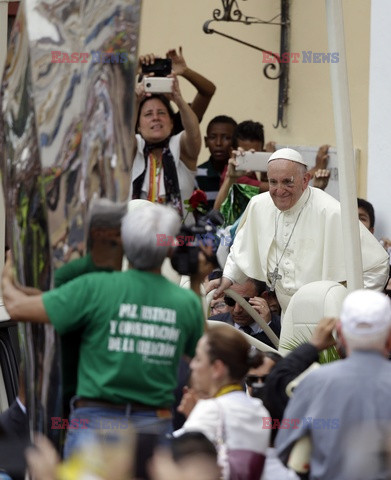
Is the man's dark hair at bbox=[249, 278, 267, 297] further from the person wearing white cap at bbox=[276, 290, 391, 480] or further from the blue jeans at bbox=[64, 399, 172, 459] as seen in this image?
the person wearing white cap at bbox=[276, 290, 391, 480]

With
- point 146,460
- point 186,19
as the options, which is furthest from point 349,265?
point 186,19

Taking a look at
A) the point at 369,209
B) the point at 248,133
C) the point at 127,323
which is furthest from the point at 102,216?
the point at 248,133

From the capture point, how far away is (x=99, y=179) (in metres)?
5.02

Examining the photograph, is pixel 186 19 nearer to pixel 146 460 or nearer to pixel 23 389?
pixel 23 389

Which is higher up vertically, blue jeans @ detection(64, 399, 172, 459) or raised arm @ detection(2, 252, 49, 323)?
raised arm @ detection(2, 252, 49, 323)

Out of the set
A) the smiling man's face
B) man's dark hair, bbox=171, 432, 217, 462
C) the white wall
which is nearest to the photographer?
the smiling man's face

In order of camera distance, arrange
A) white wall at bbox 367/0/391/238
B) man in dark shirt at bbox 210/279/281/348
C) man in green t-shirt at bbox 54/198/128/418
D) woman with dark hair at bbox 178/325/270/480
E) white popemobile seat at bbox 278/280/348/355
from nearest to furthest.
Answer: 1. woman with dark hair at bbox 178/325/270/480
2. man in green t-shirt at bbox 54/198/128/418
3. white popemobile seat at bbox 278/280/348/355
4. man in dark shirt at bbox 210/279/281/348
5. white wall at bbox 367/0/391/238

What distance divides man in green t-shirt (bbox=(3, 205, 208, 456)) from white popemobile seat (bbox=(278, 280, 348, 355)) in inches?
61.4

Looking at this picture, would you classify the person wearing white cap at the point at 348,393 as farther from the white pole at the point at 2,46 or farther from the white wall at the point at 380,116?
the white wall at the point at 380,116

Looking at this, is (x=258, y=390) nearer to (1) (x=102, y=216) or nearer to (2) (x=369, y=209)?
(1) (x=102, y=216)

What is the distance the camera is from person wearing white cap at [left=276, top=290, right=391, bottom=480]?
175 inches

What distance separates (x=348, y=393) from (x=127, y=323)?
2.57ft

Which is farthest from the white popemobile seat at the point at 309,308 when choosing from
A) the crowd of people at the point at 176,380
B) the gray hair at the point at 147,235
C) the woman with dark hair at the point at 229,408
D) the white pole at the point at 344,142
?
the gray hair at the point at 147,235

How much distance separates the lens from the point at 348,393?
14.7 feet
